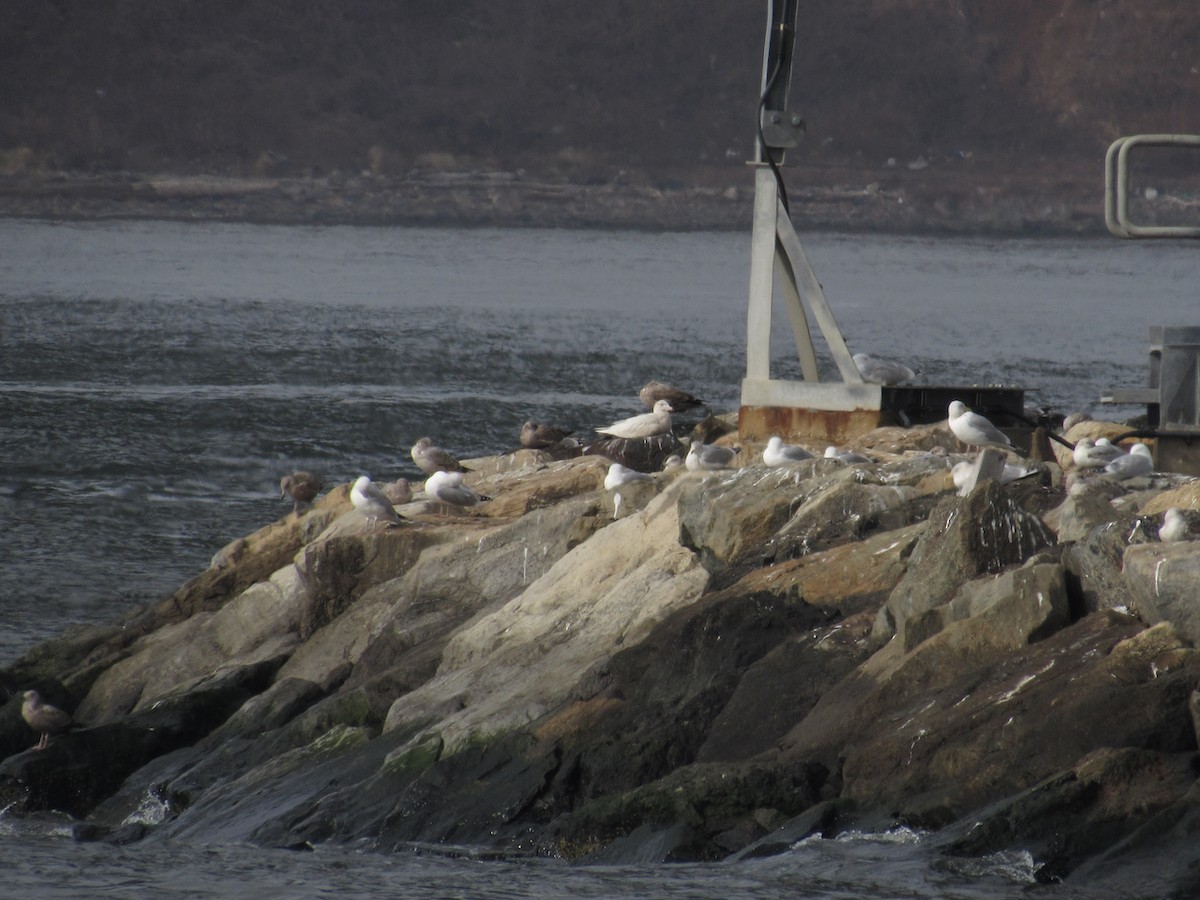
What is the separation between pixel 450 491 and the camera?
11.3 metres

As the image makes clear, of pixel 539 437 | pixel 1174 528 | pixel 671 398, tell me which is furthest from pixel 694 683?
pixel 539 437

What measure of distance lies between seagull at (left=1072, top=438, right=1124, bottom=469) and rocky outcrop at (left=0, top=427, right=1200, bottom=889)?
38 centimetres

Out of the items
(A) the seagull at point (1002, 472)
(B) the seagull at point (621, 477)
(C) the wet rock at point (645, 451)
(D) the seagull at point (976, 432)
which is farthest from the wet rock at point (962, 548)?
(C) the wet rock at point (645, 451)

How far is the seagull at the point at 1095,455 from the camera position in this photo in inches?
393

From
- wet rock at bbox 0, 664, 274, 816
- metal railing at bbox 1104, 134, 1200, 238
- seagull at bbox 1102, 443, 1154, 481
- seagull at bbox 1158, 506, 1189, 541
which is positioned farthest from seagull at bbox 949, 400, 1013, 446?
wet rock at bbox 0, 664, 274, 816

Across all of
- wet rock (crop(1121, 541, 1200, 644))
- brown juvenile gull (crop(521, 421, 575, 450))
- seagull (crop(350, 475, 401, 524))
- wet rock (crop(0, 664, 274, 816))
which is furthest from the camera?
brown juvenile gull (crop(521, 421, 575, 450))

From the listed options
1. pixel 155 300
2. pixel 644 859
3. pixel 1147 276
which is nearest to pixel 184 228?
pixel 155 300

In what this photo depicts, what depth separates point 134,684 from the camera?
10.4m

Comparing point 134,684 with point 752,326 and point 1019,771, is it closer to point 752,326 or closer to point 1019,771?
point 752,326

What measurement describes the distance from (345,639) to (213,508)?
1131 cm

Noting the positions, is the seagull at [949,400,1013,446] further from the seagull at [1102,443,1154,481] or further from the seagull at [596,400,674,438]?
the seagull at [596,400,674,438]

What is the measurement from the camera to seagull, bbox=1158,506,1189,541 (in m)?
6.90

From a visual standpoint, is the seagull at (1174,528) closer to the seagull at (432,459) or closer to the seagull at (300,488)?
the seagull at (432,459)

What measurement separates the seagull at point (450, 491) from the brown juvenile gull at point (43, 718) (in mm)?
2699
